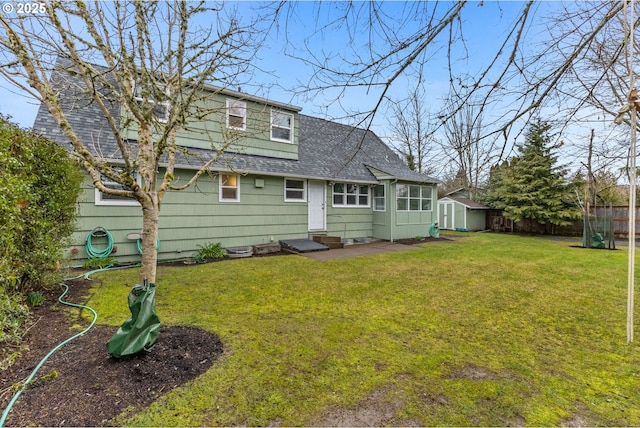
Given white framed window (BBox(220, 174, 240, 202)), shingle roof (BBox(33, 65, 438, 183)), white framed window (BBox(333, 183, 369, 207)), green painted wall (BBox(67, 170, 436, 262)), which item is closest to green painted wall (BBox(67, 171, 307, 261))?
Result: green painted wall (BBox(67, 170, 436, 262))

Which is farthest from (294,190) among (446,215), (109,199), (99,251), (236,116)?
(446,215)

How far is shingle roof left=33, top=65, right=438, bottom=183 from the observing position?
6366 millimetres

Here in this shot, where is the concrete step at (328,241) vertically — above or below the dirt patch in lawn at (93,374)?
above

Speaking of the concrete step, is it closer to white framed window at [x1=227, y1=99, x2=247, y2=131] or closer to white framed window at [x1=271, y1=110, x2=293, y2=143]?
white framed window at [x1=271, y1=110, x2=293, y2=143]

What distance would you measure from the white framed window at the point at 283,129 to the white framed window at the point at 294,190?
1394 millimetres

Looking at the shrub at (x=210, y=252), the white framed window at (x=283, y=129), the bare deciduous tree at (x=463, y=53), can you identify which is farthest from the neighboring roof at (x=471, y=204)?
the bare deciduous tree at (x=463, y=53)

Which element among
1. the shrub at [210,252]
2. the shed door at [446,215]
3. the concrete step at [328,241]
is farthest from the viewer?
the shed door at [446,215]

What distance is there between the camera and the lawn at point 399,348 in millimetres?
1991

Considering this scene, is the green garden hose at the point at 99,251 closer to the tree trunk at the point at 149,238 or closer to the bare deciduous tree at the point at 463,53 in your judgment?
the tree trunk at the point at 149,238

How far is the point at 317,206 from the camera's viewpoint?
10227 millimetres

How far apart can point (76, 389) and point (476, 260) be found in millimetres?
8195

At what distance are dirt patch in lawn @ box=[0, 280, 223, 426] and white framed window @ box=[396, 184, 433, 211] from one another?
31.3ft

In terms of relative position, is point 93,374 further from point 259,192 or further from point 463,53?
point 259,192

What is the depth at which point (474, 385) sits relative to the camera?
2.28 meters
